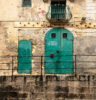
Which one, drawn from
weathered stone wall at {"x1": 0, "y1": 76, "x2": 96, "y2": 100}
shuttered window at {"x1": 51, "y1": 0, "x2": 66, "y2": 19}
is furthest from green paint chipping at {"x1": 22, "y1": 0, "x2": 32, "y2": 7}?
weathered stone wall at {"x1": 0, "y1": 76, "x2": 96, "y2": 100}

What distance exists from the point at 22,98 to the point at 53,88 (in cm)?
169

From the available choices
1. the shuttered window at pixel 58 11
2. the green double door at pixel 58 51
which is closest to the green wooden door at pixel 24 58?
the green double door at pixel 58 51

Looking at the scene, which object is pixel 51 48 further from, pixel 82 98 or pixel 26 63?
pixel 82 98

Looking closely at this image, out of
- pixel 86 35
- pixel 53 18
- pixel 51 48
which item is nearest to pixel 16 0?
pixel 53 18

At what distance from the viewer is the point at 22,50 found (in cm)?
1717

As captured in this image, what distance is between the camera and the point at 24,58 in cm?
1708

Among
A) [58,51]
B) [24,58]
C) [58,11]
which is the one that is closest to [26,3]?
[58,11]

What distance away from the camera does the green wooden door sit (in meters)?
17.1

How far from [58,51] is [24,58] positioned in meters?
2.35

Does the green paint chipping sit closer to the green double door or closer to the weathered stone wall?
the green double door

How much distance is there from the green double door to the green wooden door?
45.4 inches

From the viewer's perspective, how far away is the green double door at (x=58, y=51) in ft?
55.9

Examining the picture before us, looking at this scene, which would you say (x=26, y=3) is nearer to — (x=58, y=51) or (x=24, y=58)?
(x=24, y=58)

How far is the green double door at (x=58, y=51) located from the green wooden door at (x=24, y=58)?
3.78ft
